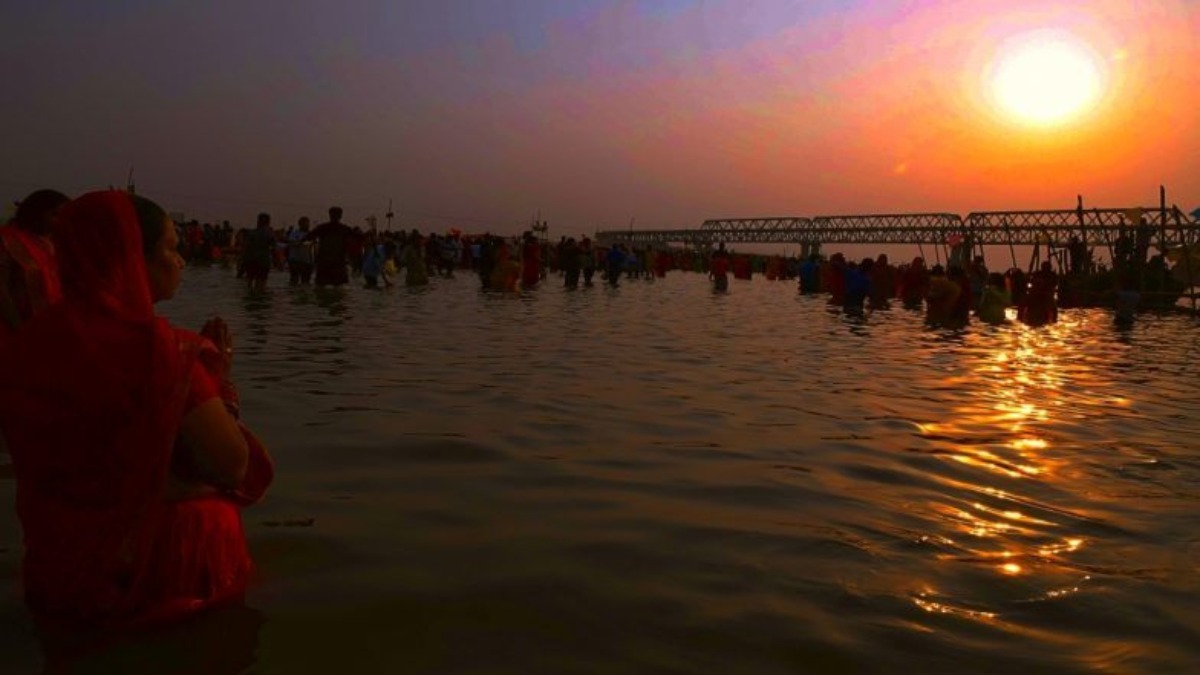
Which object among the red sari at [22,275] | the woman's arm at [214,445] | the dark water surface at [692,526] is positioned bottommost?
the dark water surface at [692,526]

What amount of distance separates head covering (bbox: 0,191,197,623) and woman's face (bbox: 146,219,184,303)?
2.9 inches

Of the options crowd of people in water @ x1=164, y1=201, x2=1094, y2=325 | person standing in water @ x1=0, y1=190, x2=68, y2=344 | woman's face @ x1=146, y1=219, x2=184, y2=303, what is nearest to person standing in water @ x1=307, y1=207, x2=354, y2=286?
crowd of people in water @ x1=164, y1=201, x2=1094, y2=325

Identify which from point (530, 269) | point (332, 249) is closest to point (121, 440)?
point (332, 249)

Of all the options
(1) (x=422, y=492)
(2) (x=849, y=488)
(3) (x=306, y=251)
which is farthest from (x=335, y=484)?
(3) (x=306, y=251)

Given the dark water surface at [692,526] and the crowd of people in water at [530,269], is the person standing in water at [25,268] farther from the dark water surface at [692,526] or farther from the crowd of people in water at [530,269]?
the crowd of people in water at [530,269]

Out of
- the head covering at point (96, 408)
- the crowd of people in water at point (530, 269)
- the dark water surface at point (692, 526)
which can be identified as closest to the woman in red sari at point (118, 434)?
the head covering at point (96, 408)

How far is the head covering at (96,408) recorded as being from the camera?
218 centimetres

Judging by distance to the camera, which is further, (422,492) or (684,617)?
(422,492)

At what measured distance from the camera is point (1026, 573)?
3.30 m

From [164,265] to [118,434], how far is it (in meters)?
0.45

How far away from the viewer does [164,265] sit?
7.86 feet

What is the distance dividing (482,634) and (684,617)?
2.01 feet

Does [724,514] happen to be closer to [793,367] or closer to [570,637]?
[570,637]

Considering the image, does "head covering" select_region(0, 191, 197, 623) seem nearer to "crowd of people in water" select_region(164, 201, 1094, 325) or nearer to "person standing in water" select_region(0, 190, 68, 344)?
"person standing in water" select_region(0, 190, 68, 344)
